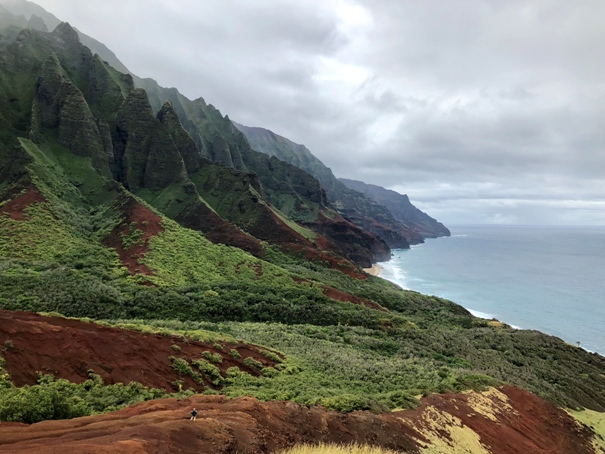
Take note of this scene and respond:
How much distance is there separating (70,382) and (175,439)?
8.17 m

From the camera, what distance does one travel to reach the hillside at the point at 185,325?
1264 centimetres

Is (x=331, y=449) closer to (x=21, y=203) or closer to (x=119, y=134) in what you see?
(x=21, y=203)

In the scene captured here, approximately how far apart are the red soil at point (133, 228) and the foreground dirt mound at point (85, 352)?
85.6 ft

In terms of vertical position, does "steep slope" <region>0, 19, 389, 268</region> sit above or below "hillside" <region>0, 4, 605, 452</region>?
above

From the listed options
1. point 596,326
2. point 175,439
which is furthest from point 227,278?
point 596,326

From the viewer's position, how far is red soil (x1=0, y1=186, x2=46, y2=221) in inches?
1901

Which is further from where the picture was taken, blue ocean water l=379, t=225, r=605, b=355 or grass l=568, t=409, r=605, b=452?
blue ocean water l=379, t=225, r=605, b=355

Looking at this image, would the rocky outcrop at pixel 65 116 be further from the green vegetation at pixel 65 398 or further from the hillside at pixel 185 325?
the green vegetation at pixel 65 398

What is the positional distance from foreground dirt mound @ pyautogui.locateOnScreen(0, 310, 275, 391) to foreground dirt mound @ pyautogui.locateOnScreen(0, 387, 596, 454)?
4.50 m

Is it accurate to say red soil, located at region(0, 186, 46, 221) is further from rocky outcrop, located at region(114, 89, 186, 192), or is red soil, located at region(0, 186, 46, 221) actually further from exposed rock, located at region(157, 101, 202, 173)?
exposed rock, located at region(157, 101, 202, 173)

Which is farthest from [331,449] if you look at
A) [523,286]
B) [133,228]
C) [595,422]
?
[523,286]

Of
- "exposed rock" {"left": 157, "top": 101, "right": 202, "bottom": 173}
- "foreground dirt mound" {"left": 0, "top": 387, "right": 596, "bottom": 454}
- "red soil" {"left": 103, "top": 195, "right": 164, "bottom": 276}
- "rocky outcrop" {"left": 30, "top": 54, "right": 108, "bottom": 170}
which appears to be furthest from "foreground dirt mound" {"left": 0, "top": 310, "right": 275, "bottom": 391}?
"exposed rock" {"left": 157, "top": 101, "right": 202, "bottom": 173}

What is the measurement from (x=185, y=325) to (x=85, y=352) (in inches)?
533

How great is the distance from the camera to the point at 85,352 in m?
16.5
